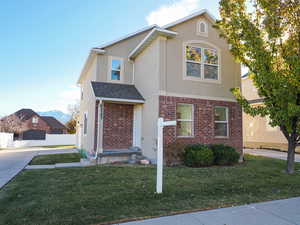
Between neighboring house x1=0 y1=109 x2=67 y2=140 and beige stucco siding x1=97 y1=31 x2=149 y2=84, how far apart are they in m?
27.1

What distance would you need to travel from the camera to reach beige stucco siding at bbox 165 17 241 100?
31.4 feet

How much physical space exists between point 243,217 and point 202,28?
9.21m

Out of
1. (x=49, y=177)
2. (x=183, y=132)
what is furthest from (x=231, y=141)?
(x=49, y=177)

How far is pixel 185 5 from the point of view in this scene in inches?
437

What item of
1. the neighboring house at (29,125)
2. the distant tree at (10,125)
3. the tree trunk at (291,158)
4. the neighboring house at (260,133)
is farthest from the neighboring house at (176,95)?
the neighboring house at (29,125)

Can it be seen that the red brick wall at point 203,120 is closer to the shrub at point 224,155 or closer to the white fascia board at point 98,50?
the shrub at point 224,155

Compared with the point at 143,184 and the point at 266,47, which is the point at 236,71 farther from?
the point at 143,184

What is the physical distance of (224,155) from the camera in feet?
30.4

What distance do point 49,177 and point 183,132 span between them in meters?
5.88

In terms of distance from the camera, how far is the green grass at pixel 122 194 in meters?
3.71

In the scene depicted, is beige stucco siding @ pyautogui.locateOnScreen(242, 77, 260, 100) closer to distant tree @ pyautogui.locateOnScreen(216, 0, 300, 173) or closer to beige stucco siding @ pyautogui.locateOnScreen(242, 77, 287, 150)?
beige stucco siding @ pyautogui.locateOnScreen(242, 77, 287, 150)

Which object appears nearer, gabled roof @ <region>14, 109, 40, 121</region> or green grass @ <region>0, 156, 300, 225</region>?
green grass @ <region>0, 156, 300, 225</region>

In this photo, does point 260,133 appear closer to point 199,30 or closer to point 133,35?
point 199,30

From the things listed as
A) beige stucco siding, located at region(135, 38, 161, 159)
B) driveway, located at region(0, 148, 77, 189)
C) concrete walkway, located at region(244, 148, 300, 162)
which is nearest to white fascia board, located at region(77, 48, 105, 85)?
beige stucco siding, located at region(135, 38, 161, 159)
